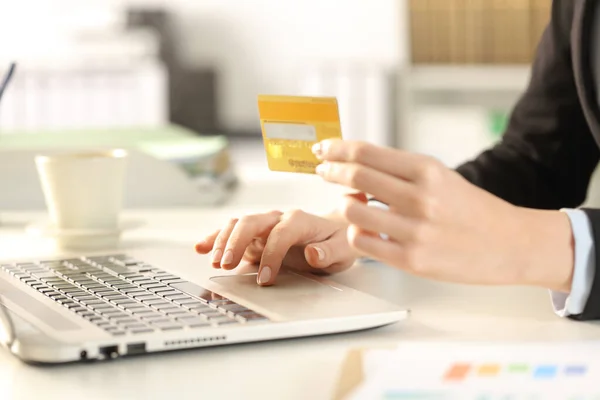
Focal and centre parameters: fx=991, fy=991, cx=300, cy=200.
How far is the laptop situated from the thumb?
0.07 ft

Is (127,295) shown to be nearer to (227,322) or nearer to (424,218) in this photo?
(227,322)

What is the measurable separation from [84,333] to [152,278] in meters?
0.19

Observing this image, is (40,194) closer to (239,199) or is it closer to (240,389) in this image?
(239,199)

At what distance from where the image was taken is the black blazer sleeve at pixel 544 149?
1.22 metres

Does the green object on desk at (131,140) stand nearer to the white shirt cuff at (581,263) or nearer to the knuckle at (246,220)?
the knuckle at (246,220)

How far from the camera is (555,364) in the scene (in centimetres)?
53

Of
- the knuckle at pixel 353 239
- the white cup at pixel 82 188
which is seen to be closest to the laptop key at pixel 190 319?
the knuckle at pixel 353 239

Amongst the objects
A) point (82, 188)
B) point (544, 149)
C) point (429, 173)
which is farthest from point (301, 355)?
point (544, 149)

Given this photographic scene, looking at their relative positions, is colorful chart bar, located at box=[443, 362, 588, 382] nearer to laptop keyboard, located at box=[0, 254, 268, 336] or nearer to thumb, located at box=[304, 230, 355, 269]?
laptop keyboard, located at box=[0, 254, 268, 336]

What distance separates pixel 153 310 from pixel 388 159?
0.69ft

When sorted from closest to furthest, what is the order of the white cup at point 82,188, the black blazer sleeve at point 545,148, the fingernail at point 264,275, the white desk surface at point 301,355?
the white desk surface at point 301,355 < the fingernail at point 264,275 < the white cup at point 82,188 < the black blazer sleeve at point 545,148

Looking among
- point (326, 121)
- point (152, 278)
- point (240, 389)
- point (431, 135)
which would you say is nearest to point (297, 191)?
point (152, 278)

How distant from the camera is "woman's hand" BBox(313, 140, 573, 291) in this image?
2.06 ft

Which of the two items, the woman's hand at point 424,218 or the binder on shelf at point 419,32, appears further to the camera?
the binder on shelf at point 419,32
